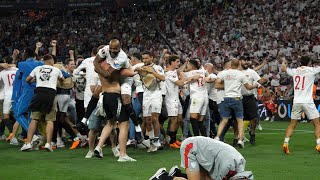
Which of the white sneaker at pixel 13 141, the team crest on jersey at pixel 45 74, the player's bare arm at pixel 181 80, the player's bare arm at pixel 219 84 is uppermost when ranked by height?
the team crest on jersey at pixel 45 74

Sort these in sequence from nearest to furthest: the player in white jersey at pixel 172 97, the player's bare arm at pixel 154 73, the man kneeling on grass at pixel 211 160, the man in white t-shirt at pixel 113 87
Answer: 1. the man kneeling on grass at pixel 211 160
2. the man in white t-shirt at pixel 113 87
3. the player's bare arm at pixel 154 73
4. the player in white jersey at pixel 172 97

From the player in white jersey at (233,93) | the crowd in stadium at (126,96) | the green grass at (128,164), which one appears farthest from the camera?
the player in white jersey at (233,93)

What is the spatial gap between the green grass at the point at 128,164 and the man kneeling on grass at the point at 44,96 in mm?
600

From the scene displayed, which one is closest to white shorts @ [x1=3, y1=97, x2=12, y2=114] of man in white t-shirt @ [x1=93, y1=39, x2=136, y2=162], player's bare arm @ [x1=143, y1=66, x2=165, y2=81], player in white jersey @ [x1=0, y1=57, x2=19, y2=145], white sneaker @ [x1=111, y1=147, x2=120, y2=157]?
player in white jersey @ [x1=0, y1=57, x2=19, y2=145]

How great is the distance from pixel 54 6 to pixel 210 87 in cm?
3414

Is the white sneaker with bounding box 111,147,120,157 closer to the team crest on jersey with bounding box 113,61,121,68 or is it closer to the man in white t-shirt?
the man in white t-shirt

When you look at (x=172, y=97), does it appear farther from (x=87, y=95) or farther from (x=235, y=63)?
(x=87, y=95)

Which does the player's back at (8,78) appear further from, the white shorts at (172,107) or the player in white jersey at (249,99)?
the player in white jersey at (249,99)

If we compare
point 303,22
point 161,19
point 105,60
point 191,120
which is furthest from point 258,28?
point 105,60

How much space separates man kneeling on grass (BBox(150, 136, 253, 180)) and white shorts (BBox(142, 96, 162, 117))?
6.99 meters

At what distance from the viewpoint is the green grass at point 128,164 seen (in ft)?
35.8

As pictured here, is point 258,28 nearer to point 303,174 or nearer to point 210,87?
point 210,87

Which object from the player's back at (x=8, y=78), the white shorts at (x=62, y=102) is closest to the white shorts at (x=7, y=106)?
the player's back at (x=8, y=78)

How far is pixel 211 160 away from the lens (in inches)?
317
